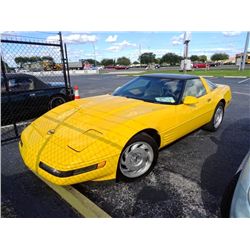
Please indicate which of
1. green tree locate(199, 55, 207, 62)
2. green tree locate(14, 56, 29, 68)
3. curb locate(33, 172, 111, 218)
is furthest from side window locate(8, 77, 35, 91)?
green tree locate(199, 55, 207, 62)

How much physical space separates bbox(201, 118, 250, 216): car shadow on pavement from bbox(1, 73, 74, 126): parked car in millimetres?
4141

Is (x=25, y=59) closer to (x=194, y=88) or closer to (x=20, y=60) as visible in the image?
(x=20, y=60)

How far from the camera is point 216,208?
218 centimetres

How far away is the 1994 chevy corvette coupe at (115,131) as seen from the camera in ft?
7.14

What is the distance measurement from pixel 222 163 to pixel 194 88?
4.72 feet

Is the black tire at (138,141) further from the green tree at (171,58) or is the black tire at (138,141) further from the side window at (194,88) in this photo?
the green tree at (171,58)

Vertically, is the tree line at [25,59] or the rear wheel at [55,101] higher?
the tree line at [25,59]

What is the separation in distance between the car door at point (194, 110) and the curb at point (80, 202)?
5.80ft

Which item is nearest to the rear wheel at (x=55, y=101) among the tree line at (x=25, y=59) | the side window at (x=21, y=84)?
the side window at (x=21, y=84)

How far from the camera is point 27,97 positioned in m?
5.06

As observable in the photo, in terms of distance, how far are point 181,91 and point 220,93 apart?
5.29ft

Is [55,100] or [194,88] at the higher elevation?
[194,88]

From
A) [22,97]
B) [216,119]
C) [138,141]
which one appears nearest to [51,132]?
[138,141]
